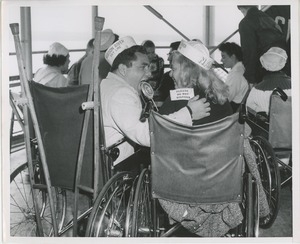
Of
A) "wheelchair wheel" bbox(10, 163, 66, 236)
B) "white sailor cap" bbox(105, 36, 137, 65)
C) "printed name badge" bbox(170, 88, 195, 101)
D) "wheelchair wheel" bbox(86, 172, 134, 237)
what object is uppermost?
"white sailor cap" bbox(105, 36, 137, 65)

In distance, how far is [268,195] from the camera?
2.25 metres

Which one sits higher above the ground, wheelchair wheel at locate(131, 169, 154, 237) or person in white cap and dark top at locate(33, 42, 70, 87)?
person in white cap and dark top at locate(33, 42, 70, 87)

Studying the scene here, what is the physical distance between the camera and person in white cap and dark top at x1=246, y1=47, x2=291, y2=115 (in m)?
2.49

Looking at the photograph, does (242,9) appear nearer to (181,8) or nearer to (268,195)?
(181,8)

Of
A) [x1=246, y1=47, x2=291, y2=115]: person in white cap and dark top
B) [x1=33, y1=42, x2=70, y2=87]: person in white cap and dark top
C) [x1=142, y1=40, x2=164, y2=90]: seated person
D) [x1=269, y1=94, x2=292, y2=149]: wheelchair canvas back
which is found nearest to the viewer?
[x1=269, y1=94, x2=292, y2=149]: wheelchair canvas back

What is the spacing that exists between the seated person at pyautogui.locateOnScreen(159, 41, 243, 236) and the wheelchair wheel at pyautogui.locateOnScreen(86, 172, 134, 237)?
18 cm

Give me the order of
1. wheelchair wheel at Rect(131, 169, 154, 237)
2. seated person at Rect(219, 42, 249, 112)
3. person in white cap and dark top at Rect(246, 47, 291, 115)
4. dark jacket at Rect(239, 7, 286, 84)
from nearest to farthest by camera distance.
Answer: wheelchair wheel at Rect(131, 169, 154, 237) → person in white cap and dark top at Rect(246, 47, 291, 115) → dark jacket at Rect(239, 7, 286, 84) → seated person at Rect(219, 42, 249, 112)

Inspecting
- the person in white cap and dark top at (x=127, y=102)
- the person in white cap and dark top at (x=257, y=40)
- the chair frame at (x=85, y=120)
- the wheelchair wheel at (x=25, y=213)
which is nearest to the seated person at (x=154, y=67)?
the person in white cap and dark top at (x=257, y=40)

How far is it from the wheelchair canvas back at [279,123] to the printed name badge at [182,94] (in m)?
0.45

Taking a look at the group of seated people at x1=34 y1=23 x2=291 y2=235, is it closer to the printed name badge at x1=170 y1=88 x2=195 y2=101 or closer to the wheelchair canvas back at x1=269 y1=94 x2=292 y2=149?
the printed name badge at x1=170 y1=88 x2=195 y2=101

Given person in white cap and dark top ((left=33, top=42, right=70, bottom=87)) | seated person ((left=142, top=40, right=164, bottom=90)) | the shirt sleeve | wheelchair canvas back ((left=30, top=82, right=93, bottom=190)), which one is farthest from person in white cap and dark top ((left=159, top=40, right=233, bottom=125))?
seated person ((left=142, top=40, right=164, bottom=90))

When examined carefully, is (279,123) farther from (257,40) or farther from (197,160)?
(257,40)

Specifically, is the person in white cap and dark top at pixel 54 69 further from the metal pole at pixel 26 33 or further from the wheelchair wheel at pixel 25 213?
the wheelchair wheel at pixel 25 213

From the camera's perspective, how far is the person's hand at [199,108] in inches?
71.8
